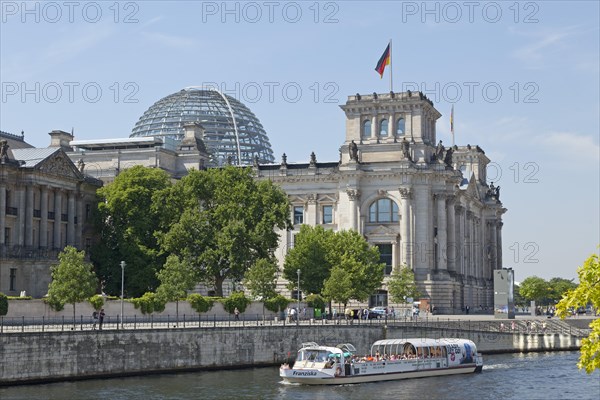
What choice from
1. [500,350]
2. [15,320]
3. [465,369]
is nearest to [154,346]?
[15,320]

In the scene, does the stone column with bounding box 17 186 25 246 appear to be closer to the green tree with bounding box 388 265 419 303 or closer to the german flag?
the green tree with bounding box 388 265 419 303

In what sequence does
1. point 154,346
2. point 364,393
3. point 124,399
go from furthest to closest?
point 154,346 → point 364,393 → point 124,399

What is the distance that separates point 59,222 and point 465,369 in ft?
163

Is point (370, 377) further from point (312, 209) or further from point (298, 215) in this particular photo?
point (298, 215)

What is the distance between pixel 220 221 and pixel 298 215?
1592 inches

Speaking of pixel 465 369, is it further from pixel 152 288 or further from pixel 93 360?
pixel 152 288

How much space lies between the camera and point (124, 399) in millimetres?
56562

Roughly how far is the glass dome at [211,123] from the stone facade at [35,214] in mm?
73971

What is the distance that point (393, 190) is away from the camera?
137m

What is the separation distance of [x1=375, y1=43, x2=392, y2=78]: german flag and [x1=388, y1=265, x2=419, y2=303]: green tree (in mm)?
27592

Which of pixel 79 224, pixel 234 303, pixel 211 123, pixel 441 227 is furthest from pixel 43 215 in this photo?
pixel 211 123

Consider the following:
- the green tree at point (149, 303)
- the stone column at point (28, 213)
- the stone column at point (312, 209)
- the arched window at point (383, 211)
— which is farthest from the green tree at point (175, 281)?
the stone column at point (312, 209)

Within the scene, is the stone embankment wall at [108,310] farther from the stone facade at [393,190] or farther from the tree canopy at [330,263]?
the stone facade at [393,190]

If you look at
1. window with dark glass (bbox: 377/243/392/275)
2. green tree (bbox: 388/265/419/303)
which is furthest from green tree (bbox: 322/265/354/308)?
window with dark glass (bbox: 377/243/392/275)
